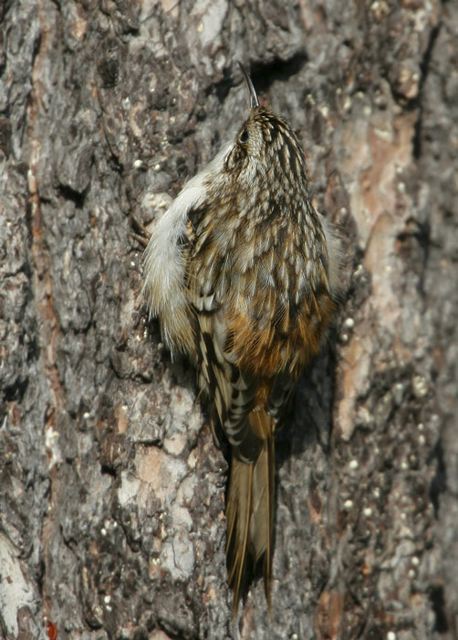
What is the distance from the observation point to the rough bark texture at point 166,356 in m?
2.74

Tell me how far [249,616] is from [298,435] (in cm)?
50

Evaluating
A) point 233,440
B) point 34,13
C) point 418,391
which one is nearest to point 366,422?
point 418,391

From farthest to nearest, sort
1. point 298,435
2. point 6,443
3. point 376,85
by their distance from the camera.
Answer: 1. point 376,85
2. point 298,435
3. point 6,443

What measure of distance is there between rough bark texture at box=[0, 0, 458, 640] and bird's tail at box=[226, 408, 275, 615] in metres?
0.04

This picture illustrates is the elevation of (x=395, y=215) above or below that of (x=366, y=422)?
above

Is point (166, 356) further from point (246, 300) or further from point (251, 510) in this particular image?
point (251, 510)

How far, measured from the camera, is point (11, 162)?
281 cm

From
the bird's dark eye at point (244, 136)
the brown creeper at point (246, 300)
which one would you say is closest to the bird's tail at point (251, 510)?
the brown creeper at point (246, 300)

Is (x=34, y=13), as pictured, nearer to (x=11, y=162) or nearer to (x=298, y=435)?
(x=11, y=162)

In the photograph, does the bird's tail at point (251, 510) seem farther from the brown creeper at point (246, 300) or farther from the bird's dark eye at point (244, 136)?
the bird's dark eye at point (244, 136)

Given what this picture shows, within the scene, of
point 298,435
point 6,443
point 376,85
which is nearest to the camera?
point 6,443

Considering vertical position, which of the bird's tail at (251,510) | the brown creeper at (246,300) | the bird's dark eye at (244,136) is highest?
the bird's dark eye at (244,136)

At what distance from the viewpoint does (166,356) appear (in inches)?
112

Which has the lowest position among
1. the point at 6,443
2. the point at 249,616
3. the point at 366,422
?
the point at 249,616
